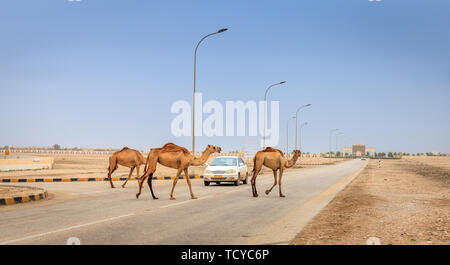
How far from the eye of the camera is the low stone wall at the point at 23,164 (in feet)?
139

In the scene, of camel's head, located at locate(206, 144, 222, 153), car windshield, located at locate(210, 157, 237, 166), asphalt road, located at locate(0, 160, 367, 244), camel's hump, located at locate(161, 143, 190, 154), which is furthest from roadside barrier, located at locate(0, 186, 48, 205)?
car windshield, located at locate(210, 157, 237, 166)

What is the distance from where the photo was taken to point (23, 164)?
45.6 metres

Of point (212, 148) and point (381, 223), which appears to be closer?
point (381, 223)

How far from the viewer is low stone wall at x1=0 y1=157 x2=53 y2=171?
42469 mm

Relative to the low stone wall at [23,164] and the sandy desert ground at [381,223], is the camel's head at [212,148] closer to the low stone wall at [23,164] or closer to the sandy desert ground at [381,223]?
the sandy desert ground at [381,223]

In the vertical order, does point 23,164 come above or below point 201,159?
below

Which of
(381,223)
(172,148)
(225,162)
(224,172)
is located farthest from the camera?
(225,162)

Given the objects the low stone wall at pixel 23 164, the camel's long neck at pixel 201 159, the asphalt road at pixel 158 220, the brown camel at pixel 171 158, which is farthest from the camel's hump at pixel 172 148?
the low stone wall at pixel 23 164

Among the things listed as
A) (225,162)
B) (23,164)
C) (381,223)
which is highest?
(225,162)

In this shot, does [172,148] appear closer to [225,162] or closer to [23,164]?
[225,162]

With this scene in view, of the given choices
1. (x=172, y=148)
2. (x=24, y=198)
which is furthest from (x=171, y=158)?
(x=24, y=198)

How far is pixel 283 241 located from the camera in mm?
9133
